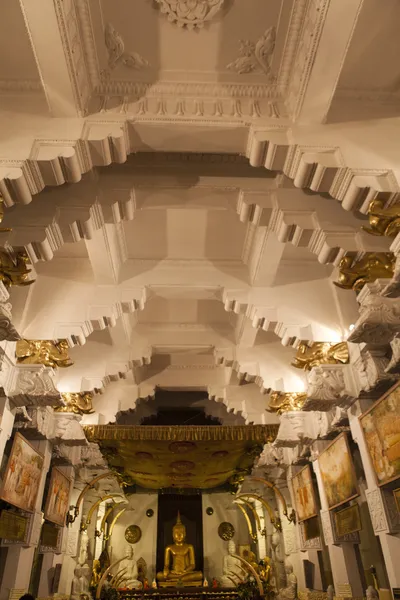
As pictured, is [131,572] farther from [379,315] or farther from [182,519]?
[379,315]

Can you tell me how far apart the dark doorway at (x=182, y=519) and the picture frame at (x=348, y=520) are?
9759 millimetres

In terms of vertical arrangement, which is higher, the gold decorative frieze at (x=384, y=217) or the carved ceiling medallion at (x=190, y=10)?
the carved ceiling medallion at (x=190, y=10)

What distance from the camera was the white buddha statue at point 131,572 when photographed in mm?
14204

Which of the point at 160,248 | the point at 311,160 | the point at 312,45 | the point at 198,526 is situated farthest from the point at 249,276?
the point at 198,526

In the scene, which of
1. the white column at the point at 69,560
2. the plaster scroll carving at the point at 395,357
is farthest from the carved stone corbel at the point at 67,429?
the plaster scroll carving at the point at 395,357

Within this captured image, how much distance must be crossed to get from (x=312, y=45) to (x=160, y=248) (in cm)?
441

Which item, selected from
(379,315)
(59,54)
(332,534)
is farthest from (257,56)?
(332,534)

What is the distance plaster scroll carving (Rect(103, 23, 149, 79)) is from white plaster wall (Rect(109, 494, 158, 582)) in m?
16.2

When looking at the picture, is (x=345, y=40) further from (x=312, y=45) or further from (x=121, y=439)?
(x=121, y=439)

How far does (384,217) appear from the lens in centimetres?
423

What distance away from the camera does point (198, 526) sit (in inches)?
656

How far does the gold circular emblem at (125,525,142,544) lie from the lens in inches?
630

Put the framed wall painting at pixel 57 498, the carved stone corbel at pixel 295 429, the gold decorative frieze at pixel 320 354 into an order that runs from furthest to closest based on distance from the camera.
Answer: the framed wall painting at pixel 57 498, the carved stone corbel at pixel 295 429, the gold decorative frieze at pixel 320 354

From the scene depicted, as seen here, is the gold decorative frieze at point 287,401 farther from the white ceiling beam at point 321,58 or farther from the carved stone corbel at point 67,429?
the white ceiling beam at point 321,58
